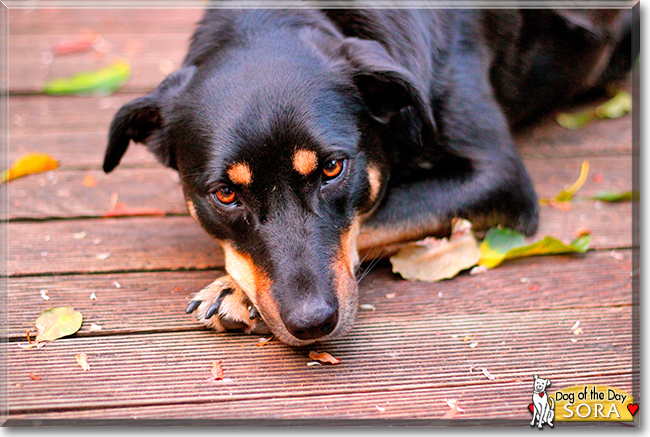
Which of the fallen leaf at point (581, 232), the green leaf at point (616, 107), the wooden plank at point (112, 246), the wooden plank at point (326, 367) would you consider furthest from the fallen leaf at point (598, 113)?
the wooden plank at point (112, 246)

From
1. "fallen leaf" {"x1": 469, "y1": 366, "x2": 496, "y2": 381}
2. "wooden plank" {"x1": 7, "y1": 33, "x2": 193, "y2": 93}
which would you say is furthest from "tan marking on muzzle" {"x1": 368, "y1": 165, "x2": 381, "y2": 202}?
"wooden plank" {"x1": 7, "y1": 33, "x2": 193, "y2": 93}

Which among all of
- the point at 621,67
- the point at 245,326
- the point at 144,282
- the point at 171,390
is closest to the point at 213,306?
the point at 245,326

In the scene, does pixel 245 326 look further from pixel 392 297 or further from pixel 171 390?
pixel 392 297

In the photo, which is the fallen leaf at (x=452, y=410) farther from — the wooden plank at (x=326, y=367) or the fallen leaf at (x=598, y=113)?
the fallen leaf at (x=598, y=113)

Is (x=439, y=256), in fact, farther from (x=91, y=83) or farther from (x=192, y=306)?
(x=91, y=83)

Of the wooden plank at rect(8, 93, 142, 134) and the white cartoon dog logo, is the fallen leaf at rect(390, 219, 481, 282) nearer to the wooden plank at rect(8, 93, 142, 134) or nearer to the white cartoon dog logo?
the white cartoon dog logo

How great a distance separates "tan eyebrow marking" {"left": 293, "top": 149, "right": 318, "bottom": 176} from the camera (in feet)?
6.64

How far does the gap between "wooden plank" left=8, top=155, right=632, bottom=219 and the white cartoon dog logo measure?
1.39 m

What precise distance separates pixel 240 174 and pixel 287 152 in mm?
179

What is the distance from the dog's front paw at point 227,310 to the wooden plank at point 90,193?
87 cm

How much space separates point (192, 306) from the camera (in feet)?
7.01

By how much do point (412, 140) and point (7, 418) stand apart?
5.82 ft

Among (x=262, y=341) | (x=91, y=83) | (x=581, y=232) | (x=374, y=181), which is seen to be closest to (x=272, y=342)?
(x=262, y=341)

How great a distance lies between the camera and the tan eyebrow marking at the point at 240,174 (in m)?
2.03
